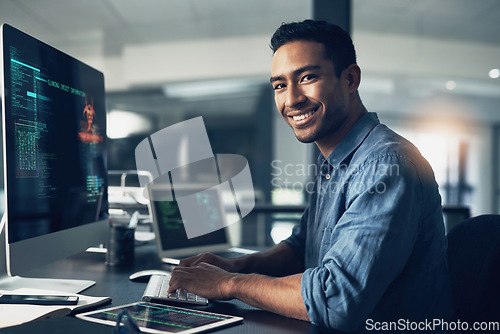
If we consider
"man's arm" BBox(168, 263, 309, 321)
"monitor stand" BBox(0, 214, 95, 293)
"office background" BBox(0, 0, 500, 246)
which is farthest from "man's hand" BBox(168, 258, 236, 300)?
"office background" BBox(0, 0, 500, 246)

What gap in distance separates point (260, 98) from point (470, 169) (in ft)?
13.3

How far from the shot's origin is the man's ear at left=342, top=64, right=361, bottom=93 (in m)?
1.15

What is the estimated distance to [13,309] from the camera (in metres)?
0.78

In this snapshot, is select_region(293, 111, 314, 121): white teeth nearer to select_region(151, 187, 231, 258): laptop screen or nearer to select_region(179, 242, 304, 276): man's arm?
select_region(179, 242, 304, 276): man's arm

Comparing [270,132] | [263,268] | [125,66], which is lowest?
[263,268]

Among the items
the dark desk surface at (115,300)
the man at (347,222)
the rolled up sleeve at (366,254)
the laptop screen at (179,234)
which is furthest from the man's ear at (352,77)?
the laptop screen at (179,234)

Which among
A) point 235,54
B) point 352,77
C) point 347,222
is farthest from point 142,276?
point 235,54

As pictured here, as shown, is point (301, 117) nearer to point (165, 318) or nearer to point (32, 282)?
point (165, 318)

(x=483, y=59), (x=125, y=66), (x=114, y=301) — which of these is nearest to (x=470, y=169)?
(x=483, y=59)

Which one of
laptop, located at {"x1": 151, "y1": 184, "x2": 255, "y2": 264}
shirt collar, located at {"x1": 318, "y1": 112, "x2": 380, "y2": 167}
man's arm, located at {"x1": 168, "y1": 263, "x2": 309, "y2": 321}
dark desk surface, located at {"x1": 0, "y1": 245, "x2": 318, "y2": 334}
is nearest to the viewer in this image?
dark desk surface, located at {"x1": 0, "y1": 245, "x2": 318, "y2": 334}

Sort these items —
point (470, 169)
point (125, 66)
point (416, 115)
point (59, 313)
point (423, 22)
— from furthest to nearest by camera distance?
point (470, 169) < point (416, 115) < point (125, 66) < point (423, 22) < point (59, 313)

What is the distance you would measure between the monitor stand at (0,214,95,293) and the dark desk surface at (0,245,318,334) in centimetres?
3

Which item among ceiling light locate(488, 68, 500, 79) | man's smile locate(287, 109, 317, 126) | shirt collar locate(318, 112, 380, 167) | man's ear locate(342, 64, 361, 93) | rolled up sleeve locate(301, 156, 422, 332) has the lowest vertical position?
rolled up sleeve locate(301, 156, 422, 332)

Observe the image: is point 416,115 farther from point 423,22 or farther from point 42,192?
point 42,192
